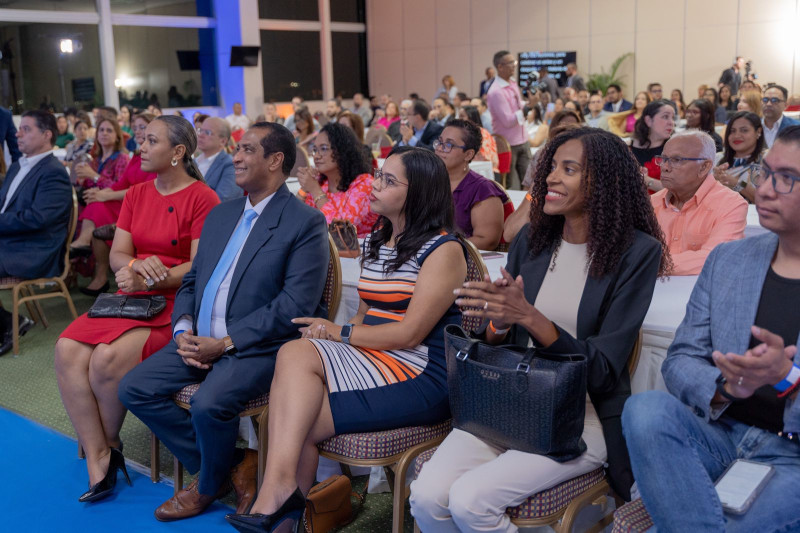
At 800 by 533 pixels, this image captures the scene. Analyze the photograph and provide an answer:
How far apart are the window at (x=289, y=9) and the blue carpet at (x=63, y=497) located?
16891 mm

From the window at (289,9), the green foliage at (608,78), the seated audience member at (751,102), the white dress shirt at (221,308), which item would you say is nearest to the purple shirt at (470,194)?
the white dress shirt at (221,308)

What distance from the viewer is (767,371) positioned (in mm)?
1489

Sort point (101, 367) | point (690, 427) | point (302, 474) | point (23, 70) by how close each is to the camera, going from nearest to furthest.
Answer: point (690, 427)
point (302, 474)
point (101, 367)
point (23, 70)

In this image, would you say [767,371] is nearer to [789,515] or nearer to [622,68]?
[789,515]

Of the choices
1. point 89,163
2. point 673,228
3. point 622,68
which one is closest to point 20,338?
point 89,163

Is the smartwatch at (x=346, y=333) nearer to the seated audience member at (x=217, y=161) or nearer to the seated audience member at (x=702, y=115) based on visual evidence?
the seated audience member at (x=217, y=161)

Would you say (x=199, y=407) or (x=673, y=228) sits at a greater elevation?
(x=673, y=228)

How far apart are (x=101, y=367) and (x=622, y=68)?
15.1 meters

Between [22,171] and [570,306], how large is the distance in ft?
12.3

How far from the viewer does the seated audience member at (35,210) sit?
4.41 meters

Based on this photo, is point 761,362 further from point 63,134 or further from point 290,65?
point 290,65

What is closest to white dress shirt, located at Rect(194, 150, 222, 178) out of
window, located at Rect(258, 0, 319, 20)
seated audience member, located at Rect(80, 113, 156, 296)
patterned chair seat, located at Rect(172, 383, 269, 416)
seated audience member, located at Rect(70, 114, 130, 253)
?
seated audience member, located at Rect(80, 113, 156, 296)

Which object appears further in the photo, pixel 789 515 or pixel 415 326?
pixel 415 326

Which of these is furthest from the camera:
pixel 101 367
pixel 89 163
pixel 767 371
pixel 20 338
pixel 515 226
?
pixel 89 163
